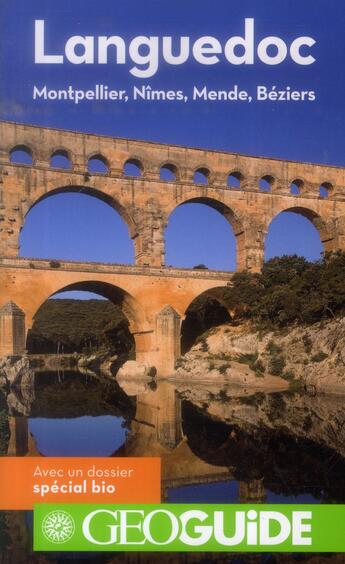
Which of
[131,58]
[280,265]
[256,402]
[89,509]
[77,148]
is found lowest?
[89,509]

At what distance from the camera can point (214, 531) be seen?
5324mm

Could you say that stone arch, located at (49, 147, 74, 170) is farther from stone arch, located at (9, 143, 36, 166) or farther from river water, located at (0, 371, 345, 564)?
→ river water, located at (0, 371, 345, 564)

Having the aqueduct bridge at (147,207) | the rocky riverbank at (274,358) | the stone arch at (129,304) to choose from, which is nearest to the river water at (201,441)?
the rocky riverbank at (274,358)

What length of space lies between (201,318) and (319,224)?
826 cm

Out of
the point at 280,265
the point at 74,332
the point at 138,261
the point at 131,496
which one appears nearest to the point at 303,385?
the point at 280,265

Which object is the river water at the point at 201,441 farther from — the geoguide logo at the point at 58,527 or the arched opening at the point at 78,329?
the arched opening at the point at 78,329

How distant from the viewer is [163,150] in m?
27.5

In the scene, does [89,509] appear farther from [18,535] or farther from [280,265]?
[280,265]

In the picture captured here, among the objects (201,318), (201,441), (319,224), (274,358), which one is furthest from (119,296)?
(201,441)

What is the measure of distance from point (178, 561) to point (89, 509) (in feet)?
3.17

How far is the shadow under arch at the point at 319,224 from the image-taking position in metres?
30.2

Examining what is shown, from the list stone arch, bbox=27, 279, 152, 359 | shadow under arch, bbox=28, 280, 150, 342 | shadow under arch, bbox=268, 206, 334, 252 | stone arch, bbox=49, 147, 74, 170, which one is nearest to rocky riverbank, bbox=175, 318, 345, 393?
stone arch, bbox=27, 279, 152, 359

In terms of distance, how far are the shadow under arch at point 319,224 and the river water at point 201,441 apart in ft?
50.6

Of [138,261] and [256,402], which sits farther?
[138,261]
